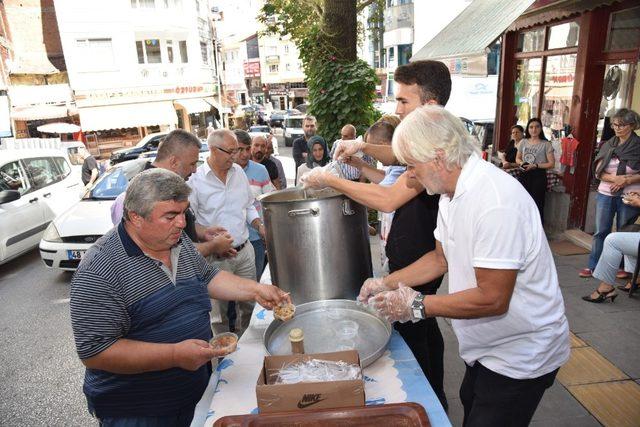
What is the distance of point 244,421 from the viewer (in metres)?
1.36

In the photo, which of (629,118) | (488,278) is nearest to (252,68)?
(629,118)

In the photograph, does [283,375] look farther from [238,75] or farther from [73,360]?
[238,75]

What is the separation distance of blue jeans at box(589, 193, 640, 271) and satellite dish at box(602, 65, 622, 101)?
2.14 m

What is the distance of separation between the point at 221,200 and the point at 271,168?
2.09m

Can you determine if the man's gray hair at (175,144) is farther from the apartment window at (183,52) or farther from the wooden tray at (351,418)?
the apartment window at (183,52)

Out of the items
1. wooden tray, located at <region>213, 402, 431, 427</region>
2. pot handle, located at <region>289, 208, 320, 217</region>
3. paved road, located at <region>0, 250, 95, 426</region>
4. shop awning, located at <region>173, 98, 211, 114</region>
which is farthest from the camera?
shop awning, located at <region>173, 98, 211, 114</region>

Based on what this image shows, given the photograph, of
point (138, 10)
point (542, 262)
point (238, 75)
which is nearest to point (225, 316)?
point (542, 262)

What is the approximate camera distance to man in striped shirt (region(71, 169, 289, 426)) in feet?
5.37

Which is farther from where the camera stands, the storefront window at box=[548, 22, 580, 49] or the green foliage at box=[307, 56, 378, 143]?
the green foliage at box=[307, 56, 378, 143]

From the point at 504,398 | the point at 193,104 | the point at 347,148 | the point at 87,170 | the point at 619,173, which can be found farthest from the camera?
the point at 193,104

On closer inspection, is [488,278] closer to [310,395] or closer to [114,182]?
[310,395]

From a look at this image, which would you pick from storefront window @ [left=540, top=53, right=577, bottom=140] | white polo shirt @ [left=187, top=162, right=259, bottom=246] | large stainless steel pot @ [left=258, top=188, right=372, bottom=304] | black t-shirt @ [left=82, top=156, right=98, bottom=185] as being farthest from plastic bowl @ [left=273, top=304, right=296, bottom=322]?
black t-shirt @ [left=82, top=156, right=98, bottom=185]

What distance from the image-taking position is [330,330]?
1985mm

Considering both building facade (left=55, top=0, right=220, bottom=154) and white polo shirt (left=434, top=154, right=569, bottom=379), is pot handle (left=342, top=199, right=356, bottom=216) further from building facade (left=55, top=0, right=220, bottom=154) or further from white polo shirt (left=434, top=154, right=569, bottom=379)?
building facade (left=55, top=0, right=220, bottom=154)
